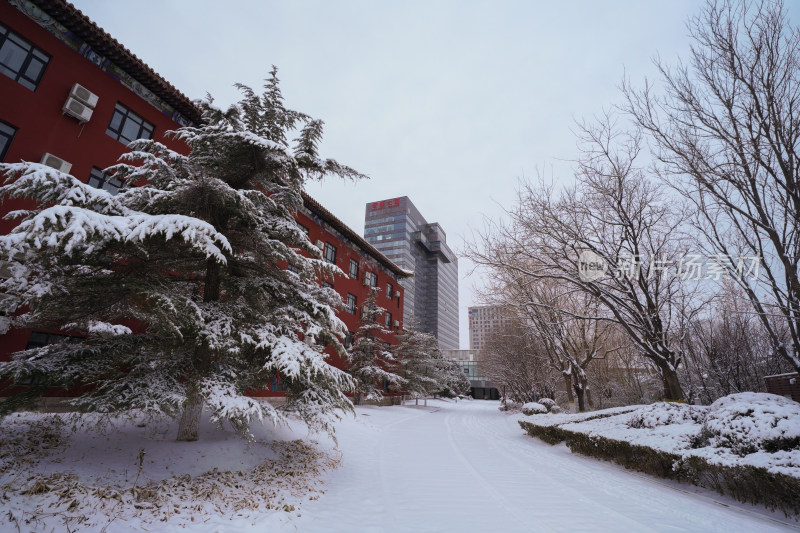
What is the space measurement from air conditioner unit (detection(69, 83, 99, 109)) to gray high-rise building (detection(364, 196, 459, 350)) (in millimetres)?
84515

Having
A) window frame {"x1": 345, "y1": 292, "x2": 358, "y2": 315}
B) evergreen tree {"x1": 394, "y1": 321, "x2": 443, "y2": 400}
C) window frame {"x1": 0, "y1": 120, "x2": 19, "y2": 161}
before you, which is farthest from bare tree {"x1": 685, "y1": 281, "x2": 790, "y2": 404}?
window frame {"x1": 0, "y1": 120, "x2": 19, "y2": 161}

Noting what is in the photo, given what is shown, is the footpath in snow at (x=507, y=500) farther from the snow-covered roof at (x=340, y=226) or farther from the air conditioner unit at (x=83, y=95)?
the air conditioner unit at (x=83, y=95)

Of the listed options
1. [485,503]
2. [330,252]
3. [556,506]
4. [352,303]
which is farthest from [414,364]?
[556,506]

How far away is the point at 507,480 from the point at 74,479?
7.50 metres

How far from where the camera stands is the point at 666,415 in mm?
9008

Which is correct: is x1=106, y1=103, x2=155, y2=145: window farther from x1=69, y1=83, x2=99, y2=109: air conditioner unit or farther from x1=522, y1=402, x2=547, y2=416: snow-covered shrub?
x1=522, y1=402, x2=547, y2=416: snow-covered shrub

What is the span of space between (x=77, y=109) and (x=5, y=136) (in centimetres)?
189

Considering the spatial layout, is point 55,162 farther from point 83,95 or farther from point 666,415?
point 666,415

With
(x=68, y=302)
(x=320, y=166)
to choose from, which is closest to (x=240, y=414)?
(x=68, y=302)

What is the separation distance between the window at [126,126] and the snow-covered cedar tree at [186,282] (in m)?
6.58

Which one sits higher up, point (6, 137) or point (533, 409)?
point (6, 137)

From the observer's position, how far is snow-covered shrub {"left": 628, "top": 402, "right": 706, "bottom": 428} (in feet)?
28.7

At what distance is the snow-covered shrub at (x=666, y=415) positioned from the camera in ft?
28.7

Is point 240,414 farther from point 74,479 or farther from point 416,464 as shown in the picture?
point 416,464
